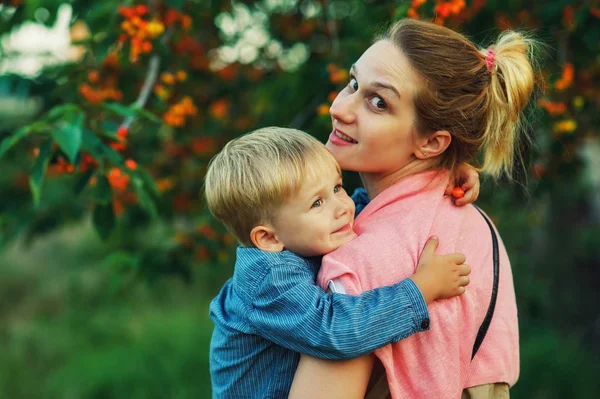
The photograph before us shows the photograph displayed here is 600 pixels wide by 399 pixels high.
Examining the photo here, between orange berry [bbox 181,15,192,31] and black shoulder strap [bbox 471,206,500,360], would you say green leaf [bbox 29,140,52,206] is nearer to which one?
orange berry [bbox 181,15,192,31]

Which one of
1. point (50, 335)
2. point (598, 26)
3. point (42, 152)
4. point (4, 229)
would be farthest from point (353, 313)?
point (50, 335)

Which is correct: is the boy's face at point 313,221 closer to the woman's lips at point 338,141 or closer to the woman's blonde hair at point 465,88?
the woman's lips at point 338,141

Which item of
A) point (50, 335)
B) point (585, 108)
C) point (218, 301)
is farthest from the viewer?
point (50, 335)

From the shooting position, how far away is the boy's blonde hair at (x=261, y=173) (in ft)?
5.53

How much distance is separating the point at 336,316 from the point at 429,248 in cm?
28

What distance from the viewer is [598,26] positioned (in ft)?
8.80

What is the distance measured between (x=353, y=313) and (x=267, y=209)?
34cm

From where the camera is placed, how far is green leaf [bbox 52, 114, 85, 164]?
2104 mm

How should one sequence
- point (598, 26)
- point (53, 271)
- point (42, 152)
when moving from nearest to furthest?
point (42, 152)
point (598, 26)
point (53, 271)

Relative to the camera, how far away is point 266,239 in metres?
1.74

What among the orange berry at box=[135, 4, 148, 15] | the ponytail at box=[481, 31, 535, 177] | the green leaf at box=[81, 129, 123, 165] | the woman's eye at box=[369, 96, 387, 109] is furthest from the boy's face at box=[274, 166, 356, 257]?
the orange berry at box=[135, 4, 148, 15]

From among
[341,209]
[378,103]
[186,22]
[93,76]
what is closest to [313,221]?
[341,209]

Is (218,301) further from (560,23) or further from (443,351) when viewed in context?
(560,23)

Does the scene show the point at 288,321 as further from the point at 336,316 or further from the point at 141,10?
the point at 141,10
